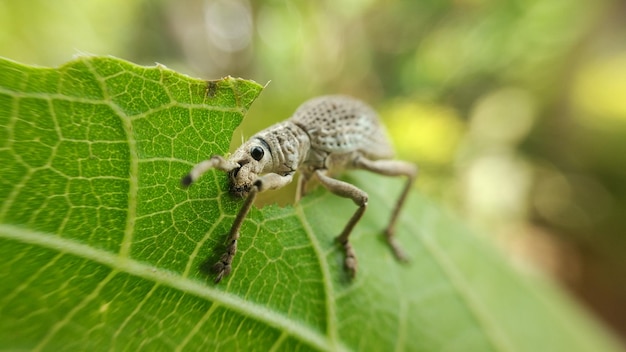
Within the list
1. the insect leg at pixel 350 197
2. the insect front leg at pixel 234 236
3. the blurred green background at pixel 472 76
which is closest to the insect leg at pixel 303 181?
the insect leg at pixel 350 197

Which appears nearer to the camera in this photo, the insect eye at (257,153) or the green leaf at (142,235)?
the green leaf at (142,235)

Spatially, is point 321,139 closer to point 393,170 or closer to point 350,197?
point 350,197

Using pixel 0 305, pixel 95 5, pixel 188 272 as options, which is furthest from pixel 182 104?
pixel 95 5

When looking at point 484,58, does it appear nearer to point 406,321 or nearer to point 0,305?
point 406,321

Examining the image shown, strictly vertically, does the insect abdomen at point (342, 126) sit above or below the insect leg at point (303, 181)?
above

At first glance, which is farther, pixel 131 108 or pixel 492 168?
pixel 492 168

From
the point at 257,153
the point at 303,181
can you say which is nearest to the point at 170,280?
the point at 257,153

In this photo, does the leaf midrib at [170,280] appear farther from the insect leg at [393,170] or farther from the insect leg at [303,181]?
the insect leg at [393,170]

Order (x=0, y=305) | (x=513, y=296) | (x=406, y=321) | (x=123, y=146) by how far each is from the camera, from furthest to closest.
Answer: (x=513, y=296) < (x=406, y=321) < (x=123, y=146) < (x=0, y=305)
